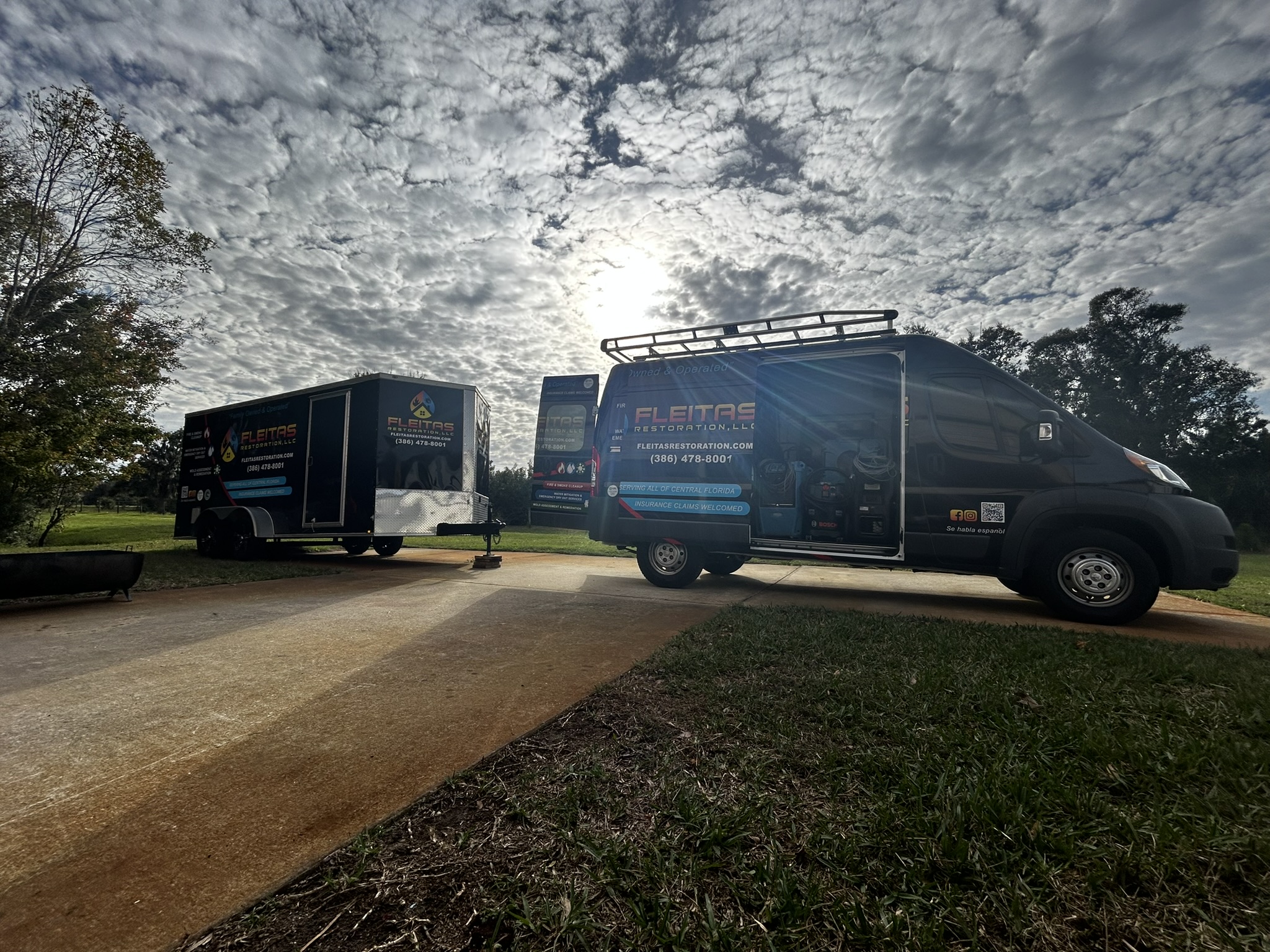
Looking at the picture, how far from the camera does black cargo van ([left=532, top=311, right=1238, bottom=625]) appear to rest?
5.38 meters

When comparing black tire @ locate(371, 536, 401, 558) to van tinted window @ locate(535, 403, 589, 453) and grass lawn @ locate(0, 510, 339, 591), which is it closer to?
grass lawn @ locate(0, 510, 339, 591)

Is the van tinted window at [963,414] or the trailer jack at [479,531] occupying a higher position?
the van tinted window at [963,414]

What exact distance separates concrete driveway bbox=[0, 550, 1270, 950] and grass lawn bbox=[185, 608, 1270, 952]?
1.03 feet

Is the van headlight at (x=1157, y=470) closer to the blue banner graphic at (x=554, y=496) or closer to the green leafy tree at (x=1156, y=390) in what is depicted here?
the blue banner graphic at (x=554, y=496)

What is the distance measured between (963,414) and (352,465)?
8969 mm

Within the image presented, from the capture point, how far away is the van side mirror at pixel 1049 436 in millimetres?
5586

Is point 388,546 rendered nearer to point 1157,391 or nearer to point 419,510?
point 419,510

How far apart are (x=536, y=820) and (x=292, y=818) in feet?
2.86

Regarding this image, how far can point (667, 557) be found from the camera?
7.70 meters

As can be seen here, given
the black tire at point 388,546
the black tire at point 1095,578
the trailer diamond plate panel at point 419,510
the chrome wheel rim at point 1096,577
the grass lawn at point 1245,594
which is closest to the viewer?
the black tire at point 1095,578

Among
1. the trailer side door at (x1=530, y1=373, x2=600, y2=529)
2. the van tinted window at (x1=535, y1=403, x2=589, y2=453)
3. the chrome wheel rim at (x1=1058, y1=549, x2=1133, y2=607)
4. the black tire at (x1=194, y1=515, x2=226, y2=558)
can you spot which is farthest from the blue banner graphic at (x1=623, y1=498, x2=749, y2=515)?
the black tire at (x1=194, y1=515, x2=226, y2=558)

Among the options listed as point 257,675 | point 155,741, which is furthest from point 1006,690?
point 257,675

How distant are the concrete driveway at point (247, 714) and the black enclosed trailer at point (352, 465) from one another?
2.80 m

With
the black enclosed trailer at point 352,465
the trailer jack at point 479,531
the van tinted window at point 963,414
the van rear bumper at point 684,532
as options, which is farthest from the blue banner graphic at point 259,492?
the van tinted window at point 963,414
